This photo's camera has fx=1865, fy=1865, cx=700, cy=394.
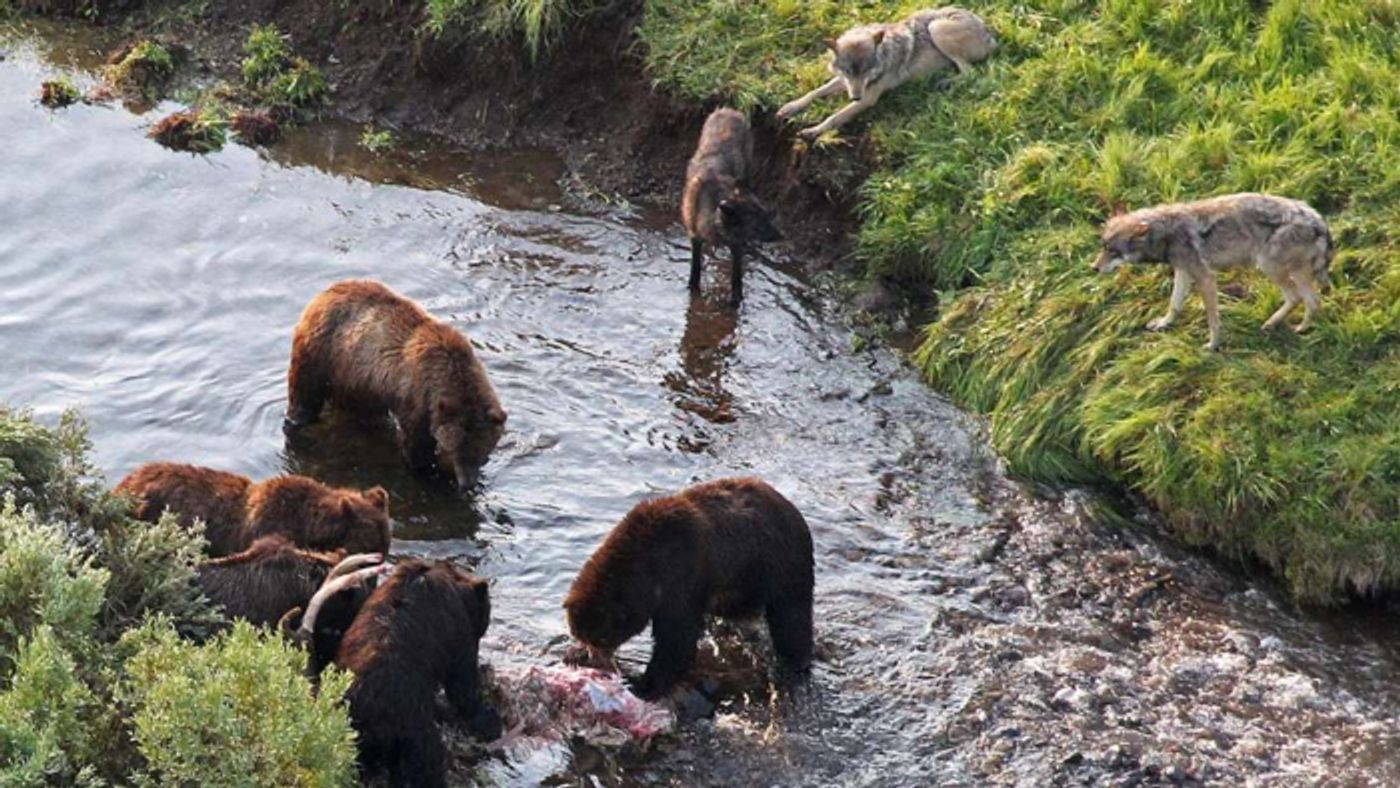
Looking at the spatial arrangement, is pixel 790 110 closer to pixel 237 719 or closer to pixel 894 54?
pixel 894 54

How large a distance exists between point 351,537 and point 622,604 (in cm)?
152

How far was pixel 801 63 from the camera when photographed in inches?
565

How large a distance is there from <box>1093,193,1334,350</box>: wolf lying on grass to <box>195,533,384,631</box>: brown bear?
16.0ft

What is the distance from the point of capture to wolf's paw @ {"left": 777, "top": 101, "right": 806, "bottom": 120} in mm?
13789

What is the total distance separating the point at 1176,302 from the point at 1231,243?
0.55 metres

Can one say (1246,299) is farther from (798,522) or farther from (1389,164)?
(798,522)

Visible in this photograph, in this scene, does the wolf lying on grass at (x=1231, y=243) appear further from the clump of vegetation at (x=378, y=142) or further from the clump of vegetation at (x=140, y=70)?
the clump of vegetation at (x=140, y=70)

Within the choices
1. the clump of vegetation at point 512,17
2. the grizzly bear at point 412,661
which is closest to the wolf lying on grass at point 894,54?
the clump of vegetation at point 512,17

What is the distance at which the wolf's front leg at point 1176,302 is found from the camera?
36.5 feet

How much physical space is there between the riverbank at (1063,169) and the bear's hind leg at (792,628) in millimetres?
2402

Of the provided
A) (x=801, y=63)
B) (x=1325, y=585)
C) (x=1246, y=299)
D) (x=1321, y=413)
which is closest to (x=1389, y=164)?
(x=1246, y=299)

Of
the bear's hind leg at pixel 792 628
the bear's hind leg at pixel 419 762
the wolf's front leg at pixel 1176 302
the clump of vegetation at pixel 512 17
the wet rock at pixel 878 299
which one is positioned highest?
the clump of vegetation at pixel 512 17

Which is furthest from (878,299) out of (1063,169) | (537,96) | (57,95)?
(57,95)

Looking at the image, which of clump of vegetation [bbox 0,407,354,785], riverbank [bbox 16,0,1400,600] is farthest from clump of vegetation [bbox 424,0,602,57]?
clump of vegetation [bbox 0,407,354,785]
